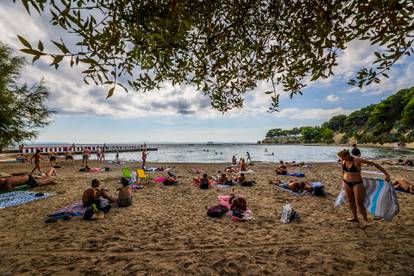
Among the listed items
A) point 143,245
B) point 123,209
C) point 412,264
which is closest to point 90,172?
point 123,209

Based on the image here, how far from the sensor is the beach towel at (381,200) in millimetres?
5379

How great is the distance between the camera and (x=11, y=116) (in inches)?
491

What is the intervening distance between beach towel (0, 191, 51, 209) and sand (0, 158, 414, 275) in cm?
80

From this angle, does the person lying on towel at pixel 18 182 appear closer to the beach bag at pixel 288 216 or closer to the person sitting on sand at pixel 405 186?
Answer: the beach bag at pixel 288 216

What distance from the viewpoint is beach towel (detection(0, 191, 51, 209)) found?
314 inches

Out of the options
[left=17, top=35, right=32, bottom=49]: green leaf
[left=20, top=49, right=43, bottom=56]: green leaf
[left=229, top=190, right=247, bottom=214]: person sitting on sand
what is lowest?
[left=229, top=190, right=247, bottom=214]: person sitting on sand

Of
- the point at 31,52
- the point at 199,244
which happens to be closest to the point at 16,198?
the point at 199,244

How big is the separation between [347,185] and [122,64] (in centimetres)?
644

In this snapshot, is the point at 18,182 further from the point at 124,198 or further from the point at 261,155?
the point at 261,155

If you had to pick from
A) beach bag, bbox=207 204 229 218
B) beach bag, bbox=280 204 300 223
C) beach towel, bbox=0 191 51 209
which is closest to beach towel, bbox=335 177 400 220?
beach bag, bbox=280 204 300 223

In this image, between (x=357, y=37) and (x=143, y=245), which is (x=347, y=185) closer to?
(x=357, y=37)

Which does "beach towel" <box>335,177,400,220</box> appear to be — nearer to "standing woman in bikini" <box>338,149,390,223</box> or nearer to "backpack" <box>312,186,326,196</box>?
"standing woman in bikini" <box>338,149,390,223</box>

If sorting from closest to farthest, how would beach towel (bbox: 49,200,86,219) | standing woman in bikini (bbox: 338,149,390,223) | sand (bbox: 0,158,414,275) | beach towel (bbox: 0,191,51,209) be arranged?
1. sand (bbox: 0,158,414,275)
2. standing woman in bikini (bbox: 338,149,390,223)
3. beach towel (bbox: 49,200,86,219)
4. beach towel (bbox: 0,191,51,209)

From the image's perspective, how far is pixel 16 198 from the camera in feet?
28.4
